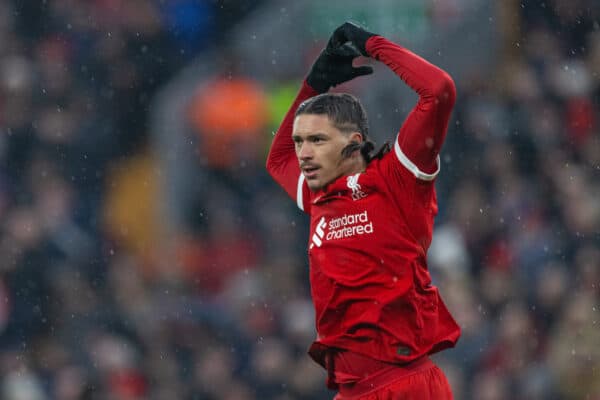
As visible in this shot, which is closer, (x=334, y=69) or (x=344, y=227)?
(x=344, y=227)

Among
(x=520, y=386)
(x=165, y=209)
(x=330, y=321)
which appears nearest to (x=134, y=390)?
(x=165, y=209)

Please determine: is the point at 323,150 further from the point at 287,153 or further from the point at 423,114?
the point at 287,153

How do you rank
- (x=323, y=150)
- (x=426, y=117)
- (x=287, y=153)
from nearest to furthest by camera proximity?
(x=426, y=117)
(x=323, y=150)
(x=287, y=153)

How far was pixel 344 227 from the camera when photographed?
15.4 feet

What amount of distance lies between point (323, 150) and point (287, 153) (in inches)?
28.2

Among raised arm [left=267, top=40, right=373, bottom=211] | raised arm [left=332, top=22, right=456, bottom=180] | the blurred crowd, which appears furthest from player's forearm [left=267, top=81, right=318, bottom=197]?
the blurred crowd

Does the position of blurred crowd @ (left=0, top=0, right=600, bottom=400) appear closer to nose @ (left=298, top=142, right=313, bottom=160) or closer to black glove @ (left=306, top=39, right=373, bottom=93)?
black glove @ (left=306, top=39, right=373, bottom=93)

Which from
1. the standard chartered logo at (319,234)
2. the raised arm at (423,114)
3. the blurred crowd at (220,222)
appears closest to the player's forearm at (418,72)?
the raised arm at (423,114)

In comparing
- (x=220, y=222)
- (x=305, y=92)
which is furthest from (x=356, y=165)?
(x=220, y=222)

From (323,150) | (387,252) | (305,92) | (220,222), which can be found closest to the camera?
(387,252)

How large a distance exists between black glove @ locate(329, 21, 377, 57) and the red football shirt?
0.06m

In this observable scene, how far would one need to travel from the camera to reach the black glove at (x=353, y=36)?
4793 mm

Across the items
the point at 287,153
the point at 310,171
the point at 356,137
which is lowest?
the point at 287,153

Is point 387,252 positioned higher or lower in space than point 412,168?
lower
